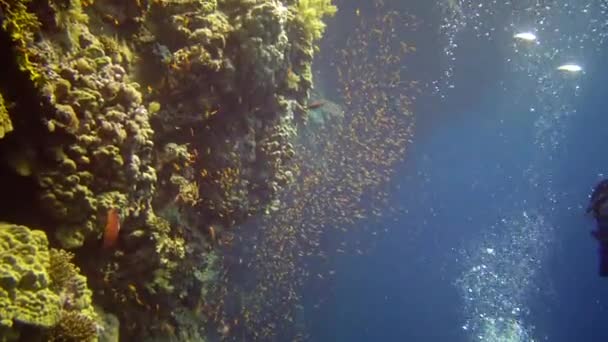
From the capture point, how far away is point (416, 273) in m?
35.7

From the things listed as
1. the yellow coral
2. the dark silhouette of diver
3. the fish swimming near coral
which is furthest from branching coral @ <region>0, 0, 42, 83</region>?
the dark silhouette of diver

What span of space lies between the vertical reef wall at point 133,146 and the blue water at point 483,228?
6.80 m

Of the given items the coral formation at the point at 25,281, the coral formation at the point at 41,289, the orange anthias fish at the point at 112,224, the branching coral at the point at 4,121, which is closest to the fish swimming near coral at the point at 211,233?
the orange anthias fish at the point at 112,224

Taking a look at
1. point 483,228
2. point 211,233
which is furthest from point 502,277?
point 211,233

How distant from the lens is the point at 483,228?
5000 cm

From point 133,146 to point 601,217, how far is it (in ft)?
24.7

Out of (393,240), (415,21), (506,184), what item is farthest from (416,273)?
(506,184)

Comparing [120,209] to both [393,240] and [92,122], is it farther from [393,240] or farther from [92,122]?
[393,240]

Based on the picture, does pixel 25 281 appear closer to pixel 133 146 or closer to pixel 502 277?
pixel 133 146

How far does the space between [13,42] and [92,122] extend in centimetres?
92

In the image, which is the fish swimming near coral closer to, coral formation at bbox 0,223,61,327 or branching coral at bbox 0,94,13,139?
coral formation at bbox 0,223,61,327

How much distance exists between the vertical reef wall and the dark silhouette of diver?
520cm

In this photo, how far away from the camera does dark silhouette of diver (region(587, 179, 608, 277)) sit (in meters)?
7.80

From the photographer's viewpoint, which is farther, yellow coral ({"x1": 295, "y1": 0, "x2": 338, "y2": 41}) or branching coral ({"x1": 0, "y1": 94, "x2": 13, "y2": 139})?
yellow coral ({"x1": 295, "y1": 0, "x2": 338, "y2": 41})
